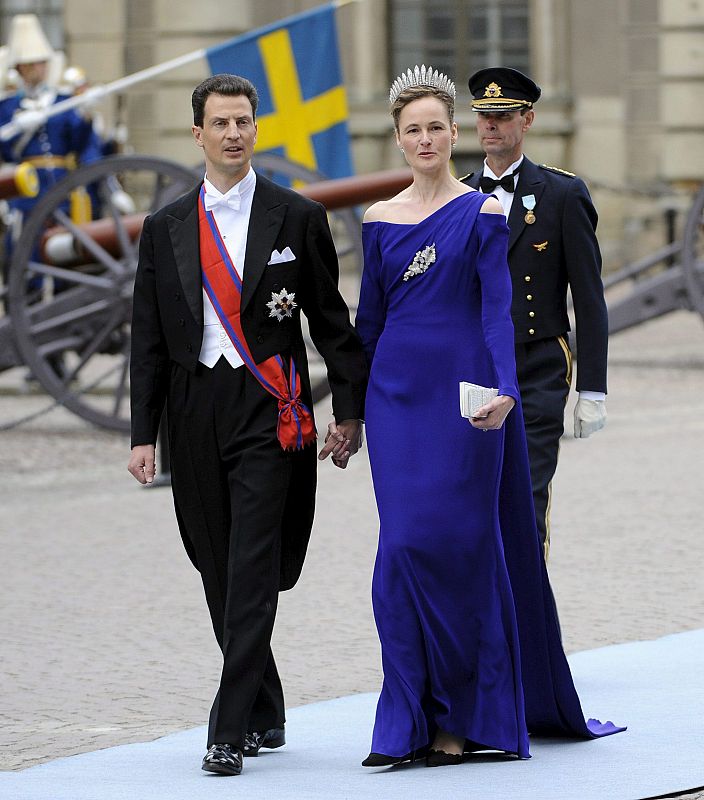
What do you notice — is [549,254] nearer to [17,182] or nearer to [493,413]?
[493,413]

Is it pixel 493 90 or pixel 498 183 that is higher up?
pixel 493 90

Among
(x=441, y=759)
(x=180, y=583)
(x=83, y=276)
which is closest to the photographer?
(x=441, y=759)

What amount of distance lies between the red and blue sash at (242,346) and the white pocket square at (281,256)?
0.08 m

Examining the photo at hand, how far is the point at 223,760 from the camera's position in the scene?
13.5 ft

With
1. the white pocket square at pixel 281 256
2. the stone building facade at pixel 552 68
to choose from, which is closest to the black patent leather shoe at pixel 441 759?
the white pocket square at pixel 281 256

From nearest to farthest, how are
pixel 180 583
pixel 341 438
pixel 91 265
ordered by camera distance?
pixel 341 438 → pixel 180 583 → pixel 91 265

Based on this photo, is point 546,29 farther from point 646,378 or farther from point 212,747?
point 212,747

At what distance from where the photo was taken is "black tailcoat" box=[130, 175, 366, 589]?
4242mm

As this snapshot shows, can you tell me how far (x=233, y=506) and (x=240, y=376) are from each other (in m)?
0.26

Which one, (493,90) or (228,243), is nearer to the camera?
(228,243)

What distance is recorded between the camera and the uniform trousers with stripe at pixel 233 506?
416 cm

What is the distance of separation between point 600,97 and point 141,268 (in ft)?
57.2

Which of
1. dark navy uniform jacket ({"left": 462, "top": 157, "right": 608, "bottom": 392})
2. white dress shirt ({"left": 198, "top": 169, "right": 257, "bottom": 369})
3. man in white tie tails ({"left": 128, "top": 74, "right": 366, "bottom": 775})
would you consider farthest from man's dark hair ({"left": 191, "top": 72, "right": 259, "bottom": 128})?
dark navy uniform jacket ({"left": 462, "top": 157, "right": 608, "bottom": 392})

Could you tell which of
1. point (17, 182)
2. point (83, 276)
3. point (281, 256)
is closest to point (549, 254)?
point (281, 256)
